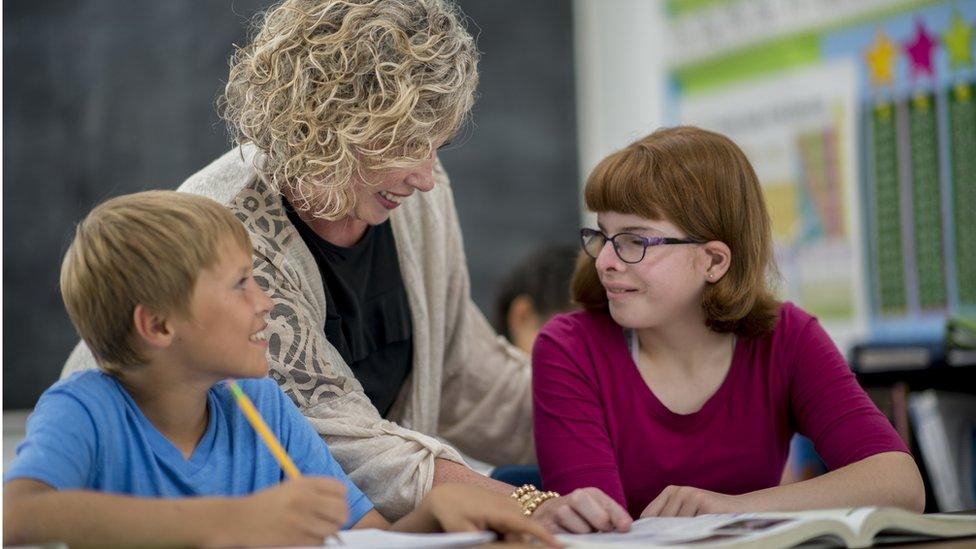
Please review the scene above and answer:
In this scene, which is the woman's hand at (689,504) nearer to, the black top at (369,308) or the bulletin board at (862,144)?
the black top at (369,308)

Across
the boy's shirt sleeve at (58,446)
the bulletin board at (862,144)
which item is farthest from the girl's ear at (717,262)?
the bulletin board at (862,144)

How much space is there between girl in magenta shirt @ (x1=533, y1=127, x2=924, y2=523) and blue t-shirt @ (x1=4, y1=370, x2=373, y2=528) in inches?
17.1

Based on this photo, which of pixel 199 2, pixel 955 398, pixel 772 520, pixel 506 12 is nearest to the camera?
pixel 772 520

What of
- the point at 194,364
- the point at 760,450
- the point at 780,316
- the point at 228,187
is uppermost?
the point at 228,187

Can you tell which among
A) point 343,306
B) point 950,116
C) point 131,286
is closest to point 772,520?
point 131,286

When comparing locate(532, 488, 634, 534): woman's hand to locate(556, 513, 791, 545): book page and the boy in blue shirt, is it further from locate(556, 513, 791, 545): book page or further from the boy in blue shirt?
the boy in blue shirt

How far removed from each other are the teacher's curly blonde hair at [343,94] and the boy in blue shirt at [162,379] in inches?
11.9

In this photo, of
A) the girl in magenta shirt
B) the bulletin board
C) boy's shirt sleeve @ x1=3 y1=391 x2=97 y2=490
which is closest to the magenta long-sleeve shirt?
the girl in magenta shirt

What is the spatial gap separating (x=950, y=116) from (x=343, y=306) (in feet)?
6.90

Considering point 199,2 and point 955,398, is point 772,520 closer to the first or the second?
point 955,398

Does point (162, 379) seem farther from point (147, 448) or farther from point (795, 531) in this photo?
point (795, 531)

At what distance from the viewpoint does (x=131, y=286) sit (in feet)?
3.63

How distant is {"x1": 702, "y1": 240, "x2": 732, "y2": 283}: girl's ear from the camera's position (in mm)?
1637

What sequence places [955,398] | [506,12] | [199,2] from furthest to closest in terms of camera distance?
[506,12] < [199,2] < [955,398]
